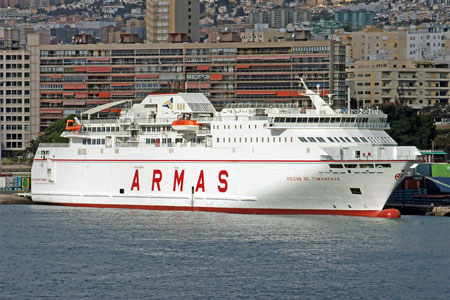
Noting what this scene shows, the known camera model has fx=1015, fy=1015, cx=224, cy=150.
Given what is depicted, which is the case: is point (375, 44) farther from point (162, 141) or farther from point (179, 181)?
point (179, 181)

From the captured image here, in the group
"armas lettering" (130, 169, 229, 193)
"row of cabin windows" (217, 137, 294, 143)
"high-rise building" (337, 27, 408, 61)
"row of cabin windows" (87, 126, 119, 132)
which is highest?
"high-rise building" (337, 27, 408, 61)

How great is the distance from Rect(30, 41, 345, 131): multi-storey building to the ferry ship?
162ft

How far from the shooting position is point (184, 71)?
122562mm

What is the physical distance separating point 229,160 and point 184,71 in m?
61.4

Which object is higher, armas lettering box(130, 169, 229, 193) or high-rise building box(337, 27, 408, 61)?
high-rise building box(337, 27, 408, 61)

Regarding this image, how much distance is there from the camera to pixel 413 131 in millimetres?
97938

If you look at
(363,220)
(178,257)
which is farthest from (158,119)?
(178,257)

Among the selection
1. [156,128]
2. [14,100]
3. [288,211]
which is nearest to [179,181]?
[156,128]

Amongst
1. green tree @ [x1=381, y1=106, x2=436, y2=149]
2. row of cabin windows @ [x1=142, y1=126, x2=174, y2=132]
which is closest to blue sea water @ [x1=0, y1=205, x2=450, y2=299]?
row of cabin windows @ [x1=142, y1=126, x2=174, y2=132]

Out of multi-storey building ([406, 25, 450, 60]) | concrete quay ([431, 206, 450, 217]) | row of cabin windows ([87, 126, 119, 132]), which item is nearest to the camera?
concrete quay ([431, 206, 450, 217])

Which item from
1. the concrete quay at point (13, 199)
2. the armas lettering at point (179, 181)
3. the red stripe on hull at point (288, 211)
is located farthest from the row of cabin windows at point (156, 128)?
the concrete quay at point (13, 199)

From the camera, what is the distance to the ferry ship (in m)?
58.4

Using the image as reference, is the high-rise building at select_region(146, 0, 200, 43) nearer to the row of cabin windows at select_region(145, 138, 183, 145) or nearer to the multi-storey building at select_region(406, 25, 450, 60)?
the multi-storey building at select_region(406, 25, 450, 60)

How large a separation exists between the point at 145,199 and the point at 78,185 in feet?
19.9
